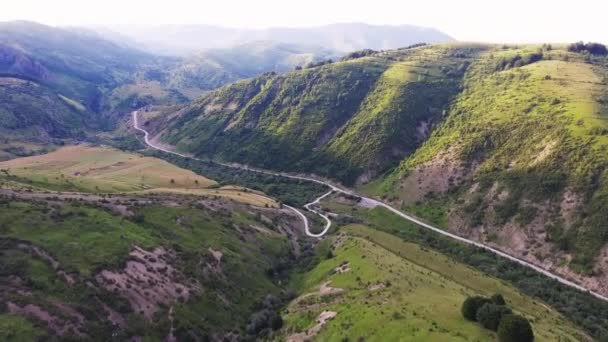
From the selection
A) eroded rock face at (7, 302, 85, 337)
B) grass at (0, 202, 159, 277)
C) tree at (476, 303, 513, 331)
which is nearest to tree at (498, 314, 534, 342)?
tree at (476, 303, 513, 331)

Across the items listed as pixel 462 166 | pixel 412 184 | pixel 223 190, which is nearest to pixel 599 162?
pixel 462 166

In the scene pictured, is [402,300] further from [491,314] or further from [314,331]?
[491,314]

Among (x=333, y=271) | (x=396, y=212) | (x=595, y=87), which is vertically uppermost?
(x=595, y=87)

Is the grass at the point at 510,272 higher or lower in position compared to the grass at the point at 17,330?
lower

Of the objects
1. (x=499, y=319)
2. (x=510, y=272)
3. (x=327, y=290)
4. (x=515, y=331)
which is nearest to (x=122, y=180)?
(x=327, y=290)

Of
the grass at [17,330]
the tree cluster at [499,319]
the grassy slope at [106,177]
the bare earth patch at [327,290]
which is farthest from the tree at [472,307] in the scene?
the grassy slope at [106,177]

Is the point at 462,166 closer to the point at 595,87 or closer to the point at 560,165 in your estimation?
the point at 560,165

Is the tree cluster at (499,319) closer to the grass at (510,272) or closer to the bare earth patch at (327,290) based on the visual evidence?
the bare earth patch at (327,290)
